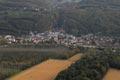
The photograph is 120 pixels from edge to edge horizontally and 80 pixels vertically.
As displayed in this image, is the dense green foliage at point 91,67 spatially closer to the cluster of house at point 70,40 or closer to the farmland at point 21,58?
the farmland at point 21,58

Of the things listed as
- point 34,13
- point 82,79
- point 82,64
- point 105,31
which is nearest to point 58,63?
point 82,64

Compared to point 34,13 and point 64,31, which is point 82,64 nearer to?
point 64,31

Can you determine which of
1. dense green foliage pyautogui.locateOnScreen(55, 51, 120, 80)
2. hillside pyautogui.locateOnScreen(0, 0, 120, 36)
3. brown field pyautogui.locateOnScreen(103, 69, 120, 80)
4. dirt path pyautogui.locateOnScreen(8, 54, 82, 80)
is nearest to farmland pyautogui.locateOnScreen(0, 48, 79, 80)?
dirt path pyautogui.locateOnScreen(8, 54, 82, 80)

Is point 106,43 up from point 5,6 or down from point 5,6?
down

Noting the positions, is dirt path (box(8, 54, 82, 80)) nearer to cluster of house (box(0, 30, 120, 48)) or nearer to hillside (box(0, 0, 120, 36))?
cluster of house (box(0, 30, 120, 48))

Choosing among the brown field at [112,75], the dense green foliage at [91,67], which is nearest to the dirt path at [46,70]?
the dense green foliage at [91,67]

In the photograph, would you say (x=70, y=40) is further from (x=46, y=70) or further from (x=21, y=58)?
(x=46, y=70)
